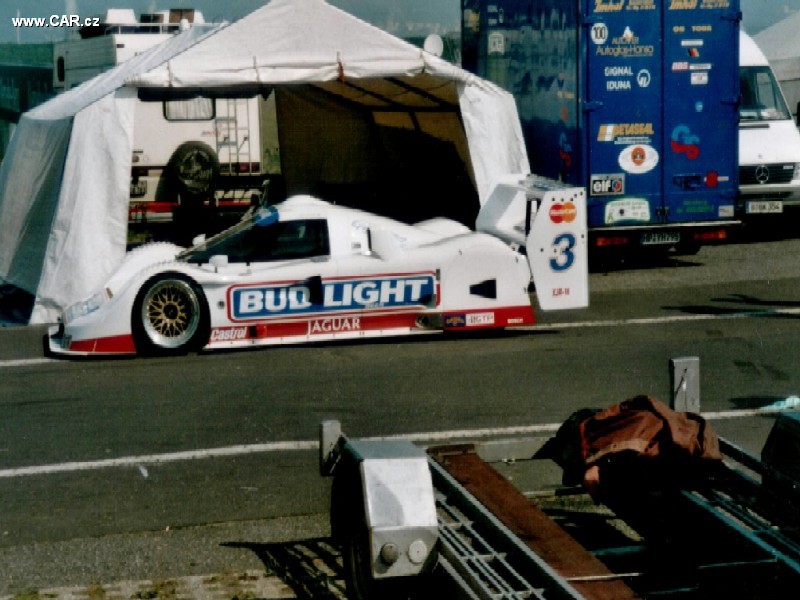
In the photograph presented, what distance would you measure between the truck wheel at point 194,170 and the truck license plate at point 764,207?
332 inches

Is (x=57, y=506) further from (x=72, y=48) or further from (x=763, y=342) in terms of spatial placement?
(x=72, y=48)

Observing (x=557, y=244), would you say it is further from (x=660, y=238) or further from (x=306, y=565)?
(x=306, y=565)

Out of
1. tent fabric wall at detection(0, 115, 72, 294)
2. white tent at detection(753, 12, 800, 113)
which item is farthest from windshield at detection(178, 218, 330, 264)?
white tent at detection(753, 12, 800, 113)

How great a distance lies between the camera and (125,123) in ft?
47.2

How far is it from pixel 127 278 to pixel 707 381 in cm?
562

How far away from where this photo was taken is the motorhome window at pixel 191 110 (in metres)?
21.5

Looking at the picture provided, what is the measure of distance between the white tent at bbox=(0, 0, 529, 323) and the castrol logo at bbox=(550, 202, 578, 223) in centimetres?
284

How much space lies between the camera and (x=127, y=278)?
12.6 metres

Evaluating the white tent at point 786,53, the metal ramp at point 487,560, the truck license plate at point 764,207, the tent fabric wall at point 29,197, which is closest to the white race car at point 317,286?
the tent fabric wall at point 29,197

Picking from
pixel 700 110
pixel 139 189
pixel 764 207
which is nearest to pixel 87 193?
pixel 139 189

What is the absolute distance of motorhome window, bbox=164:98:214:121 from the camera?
845 inches

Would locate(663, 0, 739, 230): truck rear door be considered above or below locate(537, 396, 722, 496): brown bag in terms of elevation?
above

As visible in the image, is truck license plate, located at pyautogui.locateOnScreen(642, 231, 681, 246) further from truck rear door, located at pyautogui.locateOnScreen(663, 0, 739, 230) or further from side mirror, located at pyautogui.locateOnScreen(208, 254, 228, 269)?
side mirror, located at pyautogui.locateOnScreen(208, 254, 228, 269)

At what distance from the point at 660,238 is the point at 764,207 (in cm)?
271
